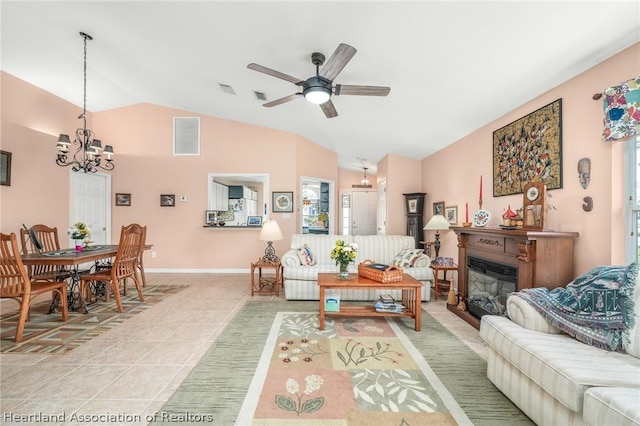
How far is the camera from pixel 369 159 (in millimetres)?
7203

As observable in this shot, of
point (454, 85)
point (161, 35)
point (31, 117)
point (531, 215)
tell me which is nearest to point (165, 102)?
point (31, 117)

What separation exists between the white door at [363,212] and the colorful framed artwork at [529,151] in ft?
16.8

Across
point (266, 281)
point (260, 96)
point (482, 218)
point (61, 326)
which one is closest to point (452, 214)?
point (482, 218)

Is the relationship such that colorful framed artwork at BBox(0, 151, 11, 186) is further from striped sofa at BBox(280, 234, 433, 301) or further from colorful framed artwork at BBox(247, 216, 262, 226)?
striped sofa at BBox(280, 234, 433, 301)

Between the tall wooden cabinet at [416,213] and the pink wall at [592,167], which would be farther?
the tall wooden cabinet at [416,213]

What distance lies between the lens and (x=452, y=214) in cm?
466

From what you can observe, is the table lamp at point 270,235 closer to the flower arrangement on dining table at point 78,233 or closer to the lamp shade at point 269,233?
the lamp shade at point 269,233

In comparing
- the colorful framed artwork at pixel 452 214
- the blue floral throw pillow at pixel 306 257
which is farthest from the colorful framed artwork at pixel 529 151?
the blue floral throw pillow at pixel 306 257

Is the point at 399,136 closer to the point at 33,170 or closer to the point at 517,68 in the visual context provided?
the point at 517,68

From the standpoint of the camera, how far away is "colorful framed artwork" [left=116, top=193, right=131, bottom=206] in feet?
19.1

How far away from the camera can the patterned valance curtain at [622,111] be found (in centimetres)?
193

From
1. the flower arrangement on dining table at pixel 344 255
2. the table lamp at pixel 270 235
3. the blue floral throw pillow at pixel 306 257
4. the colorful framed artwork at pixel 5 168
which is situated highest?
the colorful framed artwork at pixel 5 168

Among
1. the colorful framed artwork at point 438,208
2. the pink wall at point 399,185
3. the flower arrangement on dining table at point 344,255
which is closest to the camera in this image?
the flower arrangement on dining table at point 344,255

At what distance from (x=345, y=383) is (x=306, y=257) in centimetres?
227
